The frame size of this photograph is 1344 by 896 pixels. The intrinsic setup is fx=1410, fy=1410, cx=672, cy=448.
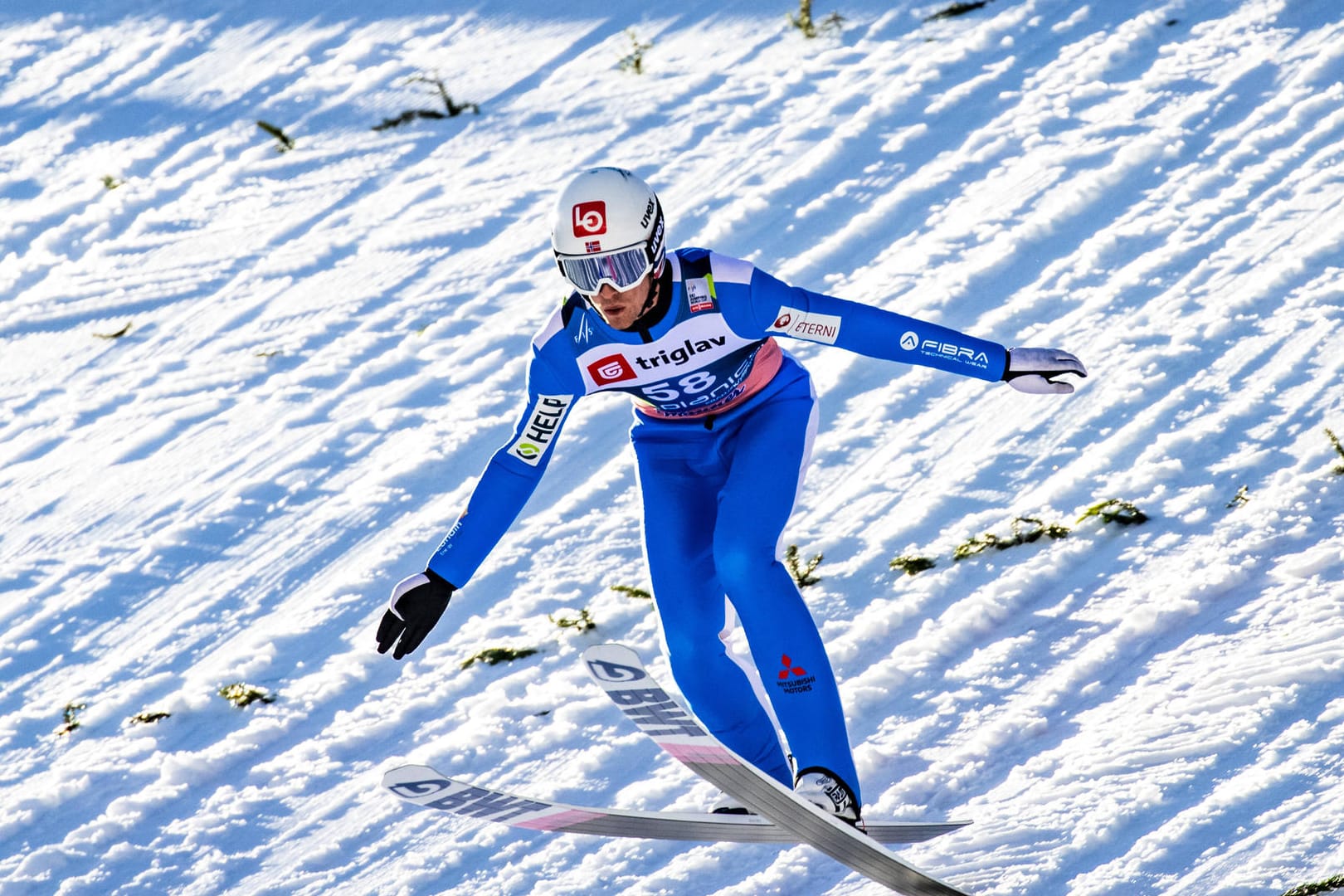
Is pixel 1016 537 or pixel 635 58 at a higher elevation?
→ pixel 635 58

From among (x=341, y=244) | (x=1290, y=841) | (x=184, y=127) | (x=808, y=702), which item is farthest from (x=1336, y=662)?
(x=184, y=127)

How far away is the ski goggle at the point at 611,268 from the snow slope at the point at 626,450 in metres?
1.38

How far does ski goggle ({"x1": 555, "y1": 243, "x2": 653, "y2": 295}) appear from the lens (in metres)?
3.48

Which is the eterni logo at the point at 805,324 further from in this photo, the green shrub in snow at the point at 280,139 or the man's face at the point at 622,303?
the green shrub in snow at the point at 280,139

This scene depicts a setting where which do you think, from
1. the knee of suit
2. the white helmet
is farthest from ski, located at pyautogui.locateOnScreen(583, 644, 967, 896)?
the white helmet

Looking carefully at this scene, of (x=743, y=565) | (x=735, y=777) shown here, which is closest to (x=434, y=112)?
(x=743, y=565)

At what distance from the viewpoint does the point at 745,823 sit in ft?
11.3

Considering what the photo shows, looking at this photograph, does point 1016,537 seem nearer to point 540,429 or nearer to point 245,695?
point 540,429

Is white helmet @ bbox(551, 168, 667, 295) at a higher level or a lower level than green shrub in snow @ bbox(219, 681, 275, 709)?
higher

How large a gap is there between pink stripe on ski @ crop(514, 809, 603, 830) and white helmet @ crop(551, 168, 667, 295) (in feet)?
4.29

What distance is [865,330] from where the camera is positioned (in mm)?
3719

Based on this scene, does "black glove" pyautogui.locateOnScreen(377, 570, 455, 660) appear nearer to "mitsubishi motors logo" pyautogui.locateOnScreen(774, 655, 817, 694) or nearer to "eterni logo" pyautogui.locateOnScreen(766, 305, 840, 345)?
"mitsubishi motors logo" pyautogui.locateOnScreen(774, 655, 817, 694)

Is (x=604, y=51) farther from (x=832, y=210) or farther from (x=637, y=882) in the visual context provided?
(x=637, y=882)

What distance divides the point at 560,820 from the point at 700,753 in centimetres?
42
